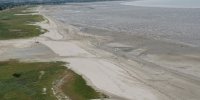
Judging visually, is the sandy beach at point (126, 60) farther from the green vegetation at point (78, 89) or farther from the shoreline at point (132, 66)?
the green vegetation at point (78, 89)

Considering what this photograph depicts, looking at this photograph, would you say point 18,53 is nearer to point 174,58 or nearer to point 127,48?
point 127,48

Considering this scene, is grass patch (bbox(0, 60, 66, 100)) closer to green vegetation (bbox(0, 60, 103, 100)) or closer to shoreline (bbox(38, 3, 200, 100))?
green vegetation (bbox(0, 60, 103, 100))

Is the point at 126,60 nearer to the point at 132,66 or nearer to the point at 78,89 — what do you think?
the point at 132,66

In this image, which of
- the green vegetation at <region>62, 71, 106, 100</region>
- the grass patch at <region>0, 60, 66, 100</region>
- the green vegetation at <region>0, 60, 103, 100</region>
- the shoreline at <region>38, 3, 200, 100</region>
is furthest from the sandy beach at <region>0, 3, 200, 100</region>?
the grass patch at <region>0, 60, 66, 100</region>

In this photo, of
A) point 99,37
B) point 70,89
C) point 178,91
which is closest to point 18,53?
point 99,37

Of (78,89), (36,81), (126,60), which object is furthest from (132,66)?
(78,89)

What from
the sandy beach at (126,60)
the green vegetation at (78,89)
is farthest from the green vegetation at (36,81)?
the sandy beach at (126,60)
